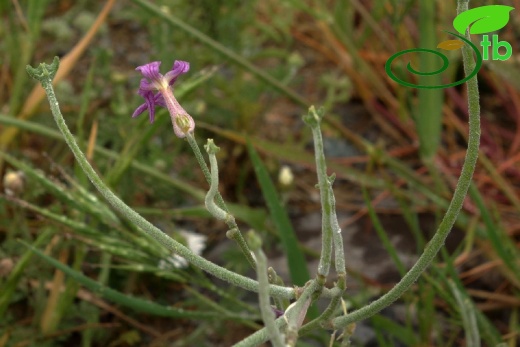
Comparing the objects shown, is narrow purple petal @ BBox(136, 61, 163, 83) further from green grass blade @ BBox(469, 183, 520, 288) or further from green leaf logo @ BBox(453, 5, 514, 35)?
green grass blade @ BBox(469, 183, 520, 288)

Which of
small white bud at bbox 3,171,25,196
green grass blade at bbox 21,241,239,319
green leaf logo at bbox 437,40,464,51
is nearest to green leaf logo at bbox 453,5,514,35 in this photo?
green leaf logo at bbox 437,40,464,51

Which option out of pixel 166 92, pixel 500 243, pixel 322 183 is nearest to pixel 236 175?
pixel 500 243

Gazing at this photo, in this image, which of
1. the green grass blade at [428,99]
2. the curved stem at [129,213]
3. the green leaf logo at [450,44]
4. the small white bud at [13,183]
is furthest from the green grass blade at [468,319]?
the small white bud at [13,183]

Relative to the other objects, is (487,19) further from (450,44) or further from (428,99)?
(428,99)

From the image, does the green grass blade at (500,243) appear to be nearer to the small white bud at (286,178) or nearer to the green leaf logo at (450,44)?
the green leaf logo at (450,44)

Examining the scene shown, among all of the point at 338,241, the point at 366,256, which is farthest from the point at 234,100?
the point at 338,241

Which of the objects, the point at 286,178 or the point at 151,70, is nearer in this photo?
the point at 151,70
